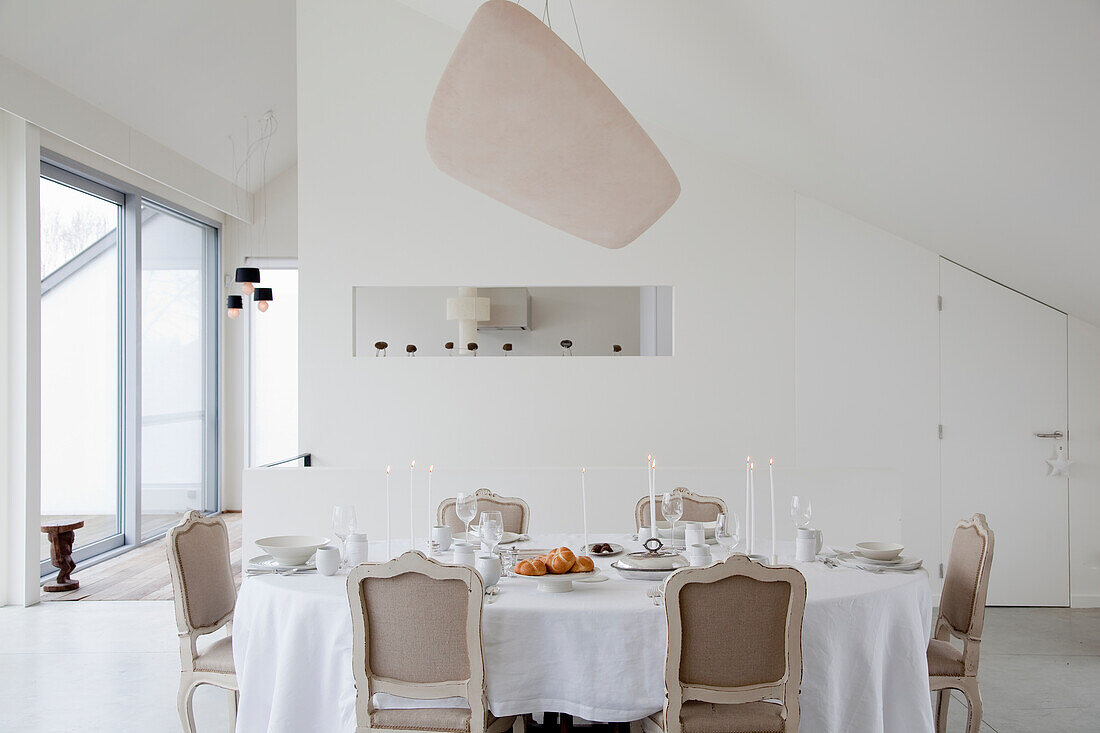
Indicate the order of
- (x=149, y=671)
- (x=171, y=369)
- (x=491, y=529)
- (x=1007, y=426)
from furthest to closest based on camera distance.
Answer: (x=171, y=369), (x=1007, y=426), (x=149, y=671), (x=491, y=529)

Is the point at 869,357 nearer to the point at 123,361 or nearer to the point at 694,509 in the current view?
the point at 694,509

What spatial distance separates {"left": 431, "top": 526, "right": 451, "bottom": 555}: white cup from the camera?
131 inches

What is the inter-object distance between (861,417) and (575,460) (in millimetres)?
1880

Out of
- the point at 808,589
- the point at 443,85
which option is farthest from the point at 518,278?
the point at 808,589

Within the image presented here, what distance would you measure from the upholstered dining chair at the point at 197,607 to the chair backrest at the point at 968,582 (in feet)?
8.18

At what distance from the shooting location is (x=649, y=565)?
2.96m

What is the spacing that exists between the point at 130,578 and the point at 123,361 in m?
1.92

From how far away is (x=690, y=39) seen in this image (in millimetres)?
3967

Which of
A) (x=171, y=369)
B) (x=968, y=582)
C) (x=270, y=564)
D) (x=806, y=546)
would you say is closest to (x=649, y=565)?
(x=806, y=546)

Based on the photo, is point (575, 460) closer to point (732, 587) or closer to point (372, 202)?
point (372, 202)

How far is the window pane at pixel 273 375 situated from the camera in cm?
974

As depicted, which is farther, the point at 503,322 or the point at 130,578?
the point at 130,578

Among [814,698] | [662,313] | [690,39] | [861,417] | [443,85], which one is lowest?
[814,698]

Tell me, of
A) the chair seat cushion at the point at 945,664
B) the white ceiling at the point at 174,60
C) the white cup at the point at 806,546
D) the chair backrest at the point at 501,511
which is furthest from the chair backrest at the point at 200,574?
the white ceiling at the point at 174,60
